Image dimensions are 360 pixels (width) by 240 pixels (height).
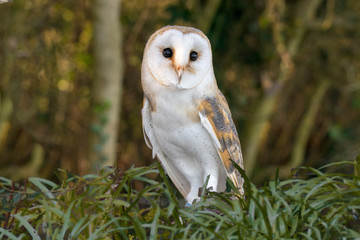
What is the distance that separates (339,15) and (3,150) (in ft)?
12.4

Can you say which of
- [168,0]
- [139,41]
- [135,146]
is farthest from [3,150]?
[168,0]

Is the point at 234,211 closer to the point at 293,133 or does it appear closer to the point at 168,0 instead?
the point at 168,0

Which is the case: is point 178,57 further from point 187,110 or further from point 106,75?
point 106,75

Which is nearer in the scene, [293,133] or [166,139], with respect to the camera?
[166,139]

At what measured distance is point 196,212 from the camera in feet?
4.69

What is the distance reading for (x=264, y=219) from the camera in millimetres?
1313

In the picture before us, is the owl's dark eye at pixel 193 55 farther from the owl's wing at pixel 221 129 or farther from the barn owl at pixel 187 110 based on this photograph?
the owl's wing at pixel 221 129

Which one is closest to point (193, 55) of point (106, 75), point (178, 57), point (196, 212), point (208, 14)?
point (178, 57)

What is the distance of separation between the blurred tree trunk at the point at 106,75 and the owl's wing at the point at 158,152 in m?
2.07

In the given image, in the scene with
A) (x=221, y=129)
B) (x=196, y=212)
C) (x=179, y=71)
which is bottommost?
(x=196, y=212)

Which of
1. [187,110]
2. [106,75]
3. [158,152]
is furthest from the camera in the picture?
[106,75]

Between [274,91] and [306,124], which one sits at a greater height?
[274,91]

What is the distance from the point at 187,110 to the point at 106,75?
2.39m

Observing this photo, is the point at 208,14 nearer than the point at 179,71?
No
